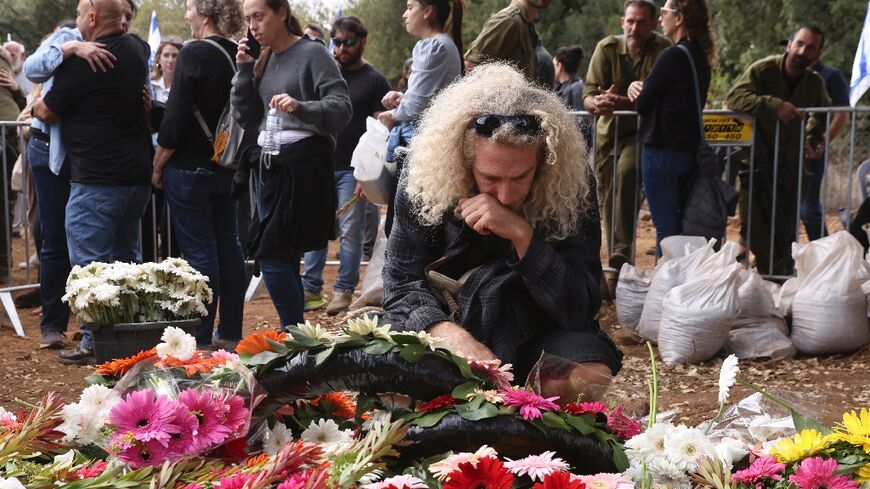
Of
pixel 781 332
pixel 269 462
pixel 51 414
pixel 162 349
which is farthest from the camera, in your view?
pixel 781 332

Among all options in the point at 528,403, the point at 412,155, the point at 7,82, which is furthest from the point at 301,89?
the point at 7,82

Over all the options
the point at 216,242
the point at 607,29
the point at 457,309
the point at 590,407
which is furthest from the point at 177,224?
the point at 607,29

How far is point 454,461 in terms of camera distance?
5.03 feet

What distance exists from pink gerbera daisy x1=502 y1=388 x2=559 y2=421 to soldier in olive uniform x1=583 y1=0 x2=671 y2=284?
5726 mm

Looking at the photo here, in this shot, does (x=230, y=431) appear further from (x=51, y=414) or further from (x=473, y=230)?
(x=473, y=230)

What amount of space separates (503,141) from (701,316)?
3.26 m

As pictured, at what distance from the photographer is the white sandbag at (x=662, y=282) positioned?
6.12 metres

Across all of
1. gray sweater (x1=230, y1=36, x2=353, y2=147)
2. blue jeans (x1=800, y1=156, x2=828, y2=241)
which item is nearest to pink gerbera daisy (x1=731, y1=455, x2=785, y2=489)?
gray sweater (x1=230, y1=36, x2=353, y2=147)

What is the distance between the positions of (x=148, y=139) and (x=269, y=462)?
15.6ft

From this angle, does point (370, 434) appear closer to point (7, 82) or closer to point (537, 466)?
point (537, 466)

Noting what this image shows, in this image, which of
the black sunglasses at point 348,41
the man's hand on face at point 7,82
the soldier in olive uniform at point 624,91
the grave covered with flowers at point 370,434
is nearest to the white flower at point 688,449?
the grave covered with flowers at point 370,434

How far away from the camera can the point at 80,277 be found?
4.95 meters

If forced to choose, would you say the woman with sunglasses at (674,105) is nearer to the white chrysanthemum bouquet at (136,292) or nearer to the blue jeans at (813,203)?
the blue jeans at (813,203)

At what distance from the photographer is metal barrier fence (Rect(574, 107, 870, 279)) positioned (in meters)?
7.36
